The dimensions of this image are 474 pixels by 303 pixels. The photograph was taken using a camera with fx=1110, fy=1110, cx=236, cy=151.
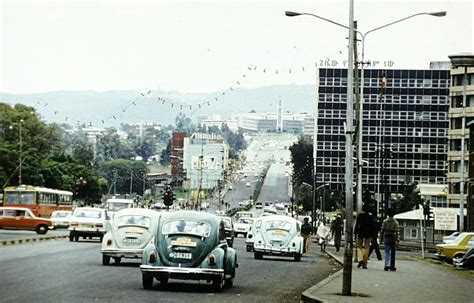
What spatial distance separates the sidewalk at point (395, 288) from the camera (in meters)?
21.0

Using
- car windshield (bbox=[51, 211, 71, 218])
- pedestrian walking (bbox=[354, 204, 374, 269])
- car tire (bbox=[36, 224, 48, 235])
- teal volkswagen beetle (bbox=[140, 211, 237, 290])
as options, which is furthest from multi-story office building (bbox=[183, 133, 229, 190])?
teal volkswagen beetle (bbox=[140, 211, 237, 290])

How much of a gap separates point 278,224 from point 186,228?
18.5 m

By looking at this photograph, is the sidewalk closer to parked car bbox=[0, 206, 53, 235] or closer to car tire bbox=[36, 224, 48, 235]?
car tire bbox=[36, 224, 48, 235]

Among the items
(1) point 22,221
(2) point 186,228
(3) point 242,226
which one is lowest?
(3) point 242,226

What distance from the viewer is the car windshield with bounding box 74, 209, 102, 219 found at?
50.9 meters

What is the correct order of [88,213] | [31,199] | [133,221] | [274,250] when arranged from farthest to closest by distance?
[31,199] < [88,213] < [274,250] < [133,221]

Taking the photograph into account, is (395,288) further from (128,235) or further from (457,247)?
(457,247)

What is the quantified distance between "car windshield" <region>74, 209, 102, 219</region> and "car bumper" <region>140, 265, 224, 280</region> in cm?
2870

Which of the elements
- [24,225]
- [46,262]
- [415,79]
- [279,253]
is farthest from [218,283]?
[415,79]

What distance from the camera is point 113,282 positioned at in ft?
78.4

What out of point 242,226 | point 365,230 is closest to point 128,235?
point 365,230

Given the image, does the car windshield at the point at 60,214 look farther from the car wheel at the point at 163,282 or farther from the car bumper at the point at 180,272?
the car bumper at the point at 180,272

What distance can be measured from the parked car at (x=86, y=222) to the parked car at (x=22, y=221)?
1228 cm

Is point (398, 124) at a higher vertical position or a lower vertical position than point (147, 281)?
higher
